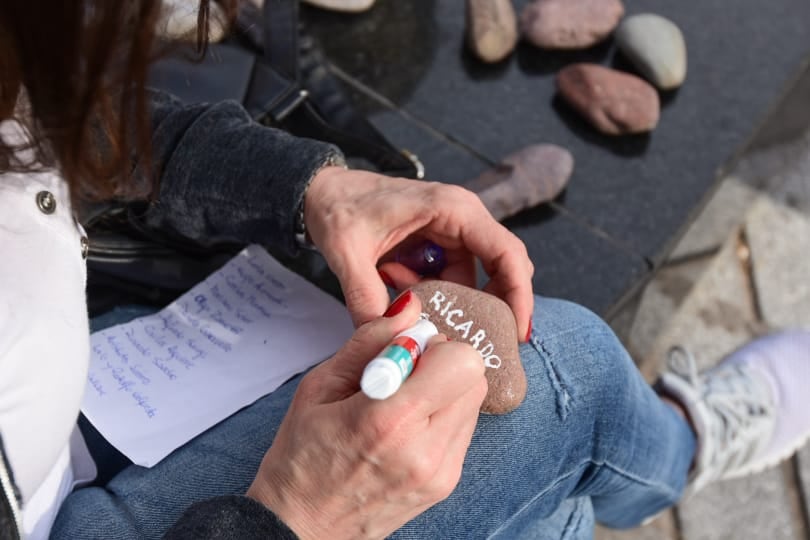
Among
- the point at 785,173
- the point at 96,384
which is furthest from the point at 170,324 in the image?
the point at 785,173

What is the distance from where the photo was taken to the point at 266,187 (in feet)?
3.43

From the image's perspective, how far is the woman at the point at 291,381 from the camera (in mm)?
693

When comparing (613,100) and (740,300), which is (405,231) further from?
(740,300)

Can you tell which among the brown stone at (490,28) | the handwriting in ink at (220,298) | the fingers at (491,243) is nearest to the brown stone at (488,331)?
the fingers at (491,243)

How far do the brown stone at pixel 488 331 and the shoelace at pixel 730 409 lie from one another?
0.66 meters

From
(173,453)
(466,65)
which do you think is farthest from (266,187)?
(466,65)

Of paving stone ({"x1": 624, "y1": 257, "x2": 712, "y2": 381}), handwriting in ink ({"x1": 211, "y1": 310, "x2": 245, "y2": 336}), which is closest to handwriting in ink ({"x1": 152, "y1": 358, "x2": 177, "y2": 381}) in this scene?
handwriting in ink ({"x1": 211, "y1": 310, "x2": 245, "y2": 336})

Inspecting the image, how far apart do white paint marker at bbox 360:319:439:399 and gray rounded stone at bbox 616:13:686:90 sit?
4.07 ft

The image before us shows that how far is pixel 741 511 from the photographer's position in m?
1.57

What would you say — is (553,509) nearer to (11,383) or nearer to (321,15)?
(11,383)

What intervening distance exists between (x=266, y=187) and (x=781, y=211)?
1.43 m

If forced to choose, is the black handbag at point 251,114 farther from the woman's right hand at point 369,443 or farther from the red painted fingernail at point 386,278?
the woman's right hand at point 369,443

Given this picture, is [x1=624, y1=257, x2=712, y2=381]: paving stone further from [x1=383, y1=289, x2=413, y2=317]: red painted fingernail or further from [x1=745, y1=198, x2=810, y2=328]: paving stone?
[x1=383, y1=289, x2=413, y2=317]: red painted fingernail

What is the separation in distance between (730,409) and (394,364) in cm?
104
